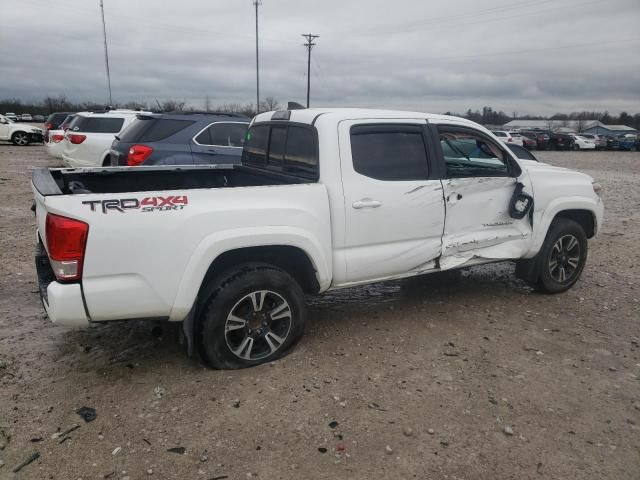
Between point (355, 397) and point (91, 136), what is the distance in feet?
36.6

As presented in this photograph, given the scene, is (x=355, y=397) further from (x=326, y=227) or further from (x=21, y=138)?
(x=21, y=138)

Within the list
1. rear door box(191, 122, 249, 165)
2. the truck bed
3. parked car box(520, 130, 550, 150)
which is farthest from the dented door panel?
parked car box(520, 130, 550, 150)

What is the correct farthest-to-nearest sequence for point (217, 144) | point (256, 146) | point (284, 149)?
point (217, 144)
point (256, 146)
point (284, 149)

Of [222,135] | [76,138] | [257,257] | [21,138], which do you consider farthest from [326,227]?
[21,138]

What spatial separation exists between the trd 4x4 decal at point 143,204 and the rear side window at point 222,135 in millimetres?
5160

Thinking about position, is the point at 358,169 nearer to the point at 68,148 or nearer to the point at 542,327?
the point at 542,327

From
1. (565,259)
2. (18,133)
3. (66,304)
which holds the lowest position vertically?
(565,259)

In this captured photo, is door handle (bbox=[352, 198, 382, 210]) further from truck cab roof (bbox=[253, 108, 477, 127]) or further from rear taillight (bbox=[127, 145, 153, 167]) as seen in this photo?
rear taillight (bbox=[127, 145, 153, 167])

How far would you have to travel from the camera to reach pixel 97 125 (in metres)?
12.7

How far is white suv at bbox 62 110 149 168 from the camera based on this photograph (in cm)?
1223

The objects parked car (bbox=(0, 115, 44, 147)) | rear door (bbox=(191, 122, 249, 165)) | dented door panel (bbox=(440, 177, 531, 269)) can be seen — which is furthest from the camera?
parked car (bbox=(0, 115, 44, 147))

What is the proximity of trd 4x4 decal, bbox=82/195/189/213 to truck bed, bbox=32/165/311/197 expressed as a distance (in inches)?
35.8

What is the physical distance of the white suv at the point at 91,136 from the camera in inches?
481

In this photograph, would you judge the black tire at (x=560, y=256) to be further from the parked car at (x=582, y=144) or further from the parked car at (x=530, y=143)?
the parked car at (x=582, y=144)
